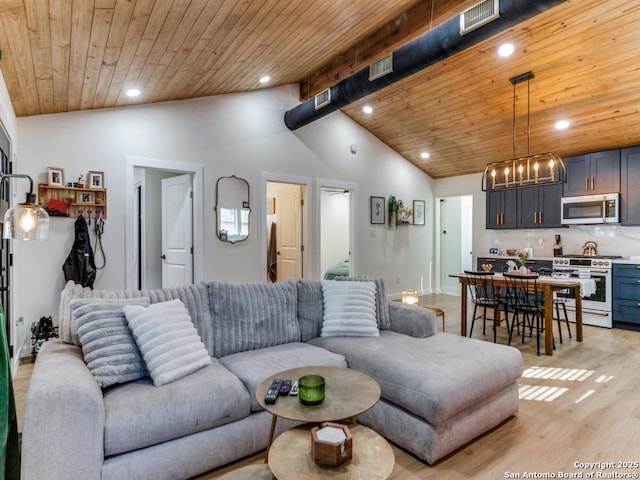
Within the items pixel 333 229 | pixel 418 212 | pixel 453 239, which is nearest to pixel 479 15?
pixel 418 212

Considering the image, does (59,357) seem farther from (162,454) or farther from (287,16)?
(287,16)

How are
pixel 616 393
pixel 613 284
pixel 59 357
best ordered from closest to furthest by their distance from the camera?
pixel 59 357 → pixel 616 393 → pixel 613 284

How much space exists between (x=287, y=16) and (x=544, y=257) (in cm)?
534

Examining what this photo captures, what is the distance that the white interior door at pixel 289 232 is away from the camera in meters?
6.16

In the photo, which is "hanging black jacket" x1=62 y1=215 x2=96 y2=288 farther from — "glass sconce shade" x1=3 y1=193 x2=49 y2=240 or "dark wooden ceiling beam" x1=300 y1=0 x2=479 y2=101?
"dark wooden ceiling beam" x1=300 y1=0 x2=479 y2=101

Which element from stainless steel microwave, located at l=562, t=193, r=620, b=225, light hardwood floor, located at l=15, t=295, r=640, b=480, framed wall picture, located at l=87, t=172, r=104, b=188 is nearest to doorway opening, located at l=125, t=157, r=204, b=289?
framed wall picture, located at l=87, t=172, r=104, b=188

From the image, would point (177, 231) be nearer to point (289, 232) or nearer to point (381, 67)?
point (289, 232)

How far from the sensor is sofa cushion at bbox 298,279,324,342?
2949 millimetres

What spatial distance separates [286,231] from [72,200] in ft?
10.8

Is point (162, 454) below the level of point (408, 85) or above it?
below

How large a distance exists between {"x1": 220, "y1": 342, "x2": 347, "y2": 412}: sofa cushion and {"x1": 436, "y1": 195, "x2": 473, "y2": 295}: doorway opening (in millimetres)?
5977

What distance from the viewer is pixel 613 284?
195 inches

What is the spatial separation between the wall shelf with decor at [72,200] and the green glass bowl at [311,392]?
3.62m

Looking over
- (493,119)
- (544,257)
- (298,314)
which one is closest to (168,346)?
(298,314)
